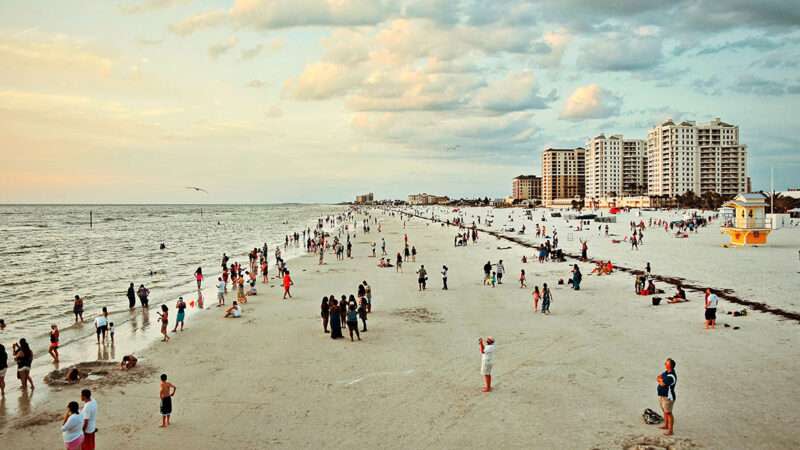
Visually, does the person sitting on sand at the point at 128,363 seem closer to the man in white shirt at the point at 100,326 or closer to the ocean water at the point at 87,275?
the man in white shirt at the point at 100,326

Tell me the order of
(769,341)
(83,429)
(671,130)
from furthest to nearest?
(671,130), (769,341), (83,429)

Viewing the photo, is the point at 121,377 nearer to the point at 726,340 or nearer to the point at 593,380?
the point at 593,380

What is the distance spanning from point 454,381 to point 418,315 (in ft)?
23.5

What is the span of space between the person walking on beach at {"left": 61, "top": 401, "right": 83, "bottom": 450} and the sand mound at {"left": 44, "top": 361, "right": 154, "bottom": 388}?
4.42 metres

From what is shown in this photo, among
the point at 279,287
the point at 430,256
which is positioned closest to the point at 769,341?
the point at 279,287

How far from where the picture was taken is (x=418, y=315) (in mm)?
18828

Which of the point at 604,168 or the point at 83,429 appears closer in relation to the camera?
the point at 83,429

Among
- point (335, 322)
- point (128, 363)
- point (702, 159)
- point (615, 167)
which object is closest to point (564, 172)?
point (615, 167)

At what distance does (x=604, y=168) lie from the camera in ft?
550

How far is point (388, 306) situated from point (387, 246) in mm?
29890

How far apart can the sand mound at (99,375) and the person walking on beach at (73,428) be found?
4416 mm

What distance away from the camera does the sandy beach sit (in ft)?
29.7

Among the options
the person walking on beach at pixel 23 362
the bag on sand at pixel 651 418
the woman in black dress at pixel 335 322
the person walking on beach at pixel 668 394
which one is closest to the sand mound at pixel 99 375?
the person walking on beach at pixel 23 362

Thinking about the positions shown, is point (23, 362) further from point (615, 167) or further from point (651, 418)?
point (615, 167)
